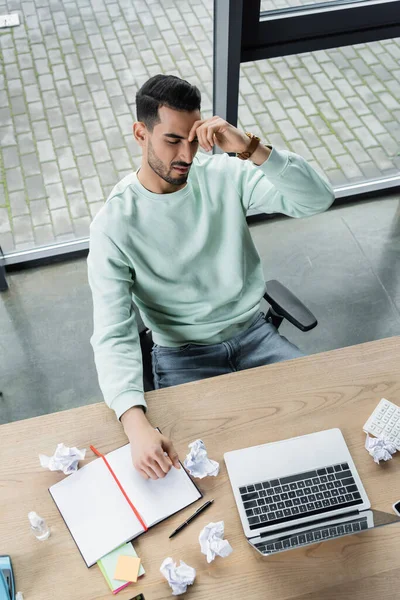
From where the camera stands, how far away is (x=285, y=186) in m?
1.78

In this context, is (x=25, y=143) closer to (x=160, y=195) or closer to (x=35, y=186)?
(x=35, y=186)

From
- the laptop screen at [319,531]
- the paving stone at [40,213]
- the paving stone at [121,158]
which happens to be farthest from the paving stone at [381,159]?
the laptop screen at [319,531]

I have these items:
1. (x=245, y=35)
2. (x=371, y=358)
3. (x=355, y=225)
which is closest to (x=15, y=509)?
(x=371, y=358)

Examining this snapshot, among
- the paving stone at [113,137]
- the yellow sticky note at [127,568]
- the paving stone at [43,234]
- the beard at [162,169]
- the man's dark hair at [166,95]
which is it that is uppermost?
the man's dark hair at [166,95]

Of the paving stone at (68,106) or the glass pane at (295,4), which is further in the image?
the paving stone at (68,106)

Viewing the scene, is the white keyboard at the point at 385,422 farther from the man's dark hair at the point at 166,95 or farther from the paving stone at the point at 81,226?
the paving stone at the point at 81,226

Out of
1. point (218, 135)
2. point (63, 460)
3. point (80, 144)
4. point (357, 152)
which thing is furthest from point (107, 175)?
point (63, 460)

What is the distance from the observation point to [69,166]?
3168mm

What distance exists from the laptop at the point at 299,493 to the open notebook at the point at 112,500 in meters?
0.14

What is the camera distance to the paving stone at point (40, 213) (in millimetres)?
3131

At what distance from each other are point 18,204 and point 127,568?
219 centimetres

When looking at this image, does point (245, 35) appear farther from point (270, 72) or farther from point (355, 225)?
point (355, 225)

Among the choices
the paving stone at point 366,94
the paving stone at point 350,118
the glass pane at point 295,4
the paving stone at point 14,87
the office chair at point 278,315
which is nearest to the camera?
the office chair at point 278,315

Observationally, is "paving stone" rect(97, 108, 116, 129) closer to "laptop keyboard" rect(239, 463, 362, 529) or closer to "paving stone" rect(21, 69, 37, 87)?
"paving stone" rect(21, 69, 37, 87)
